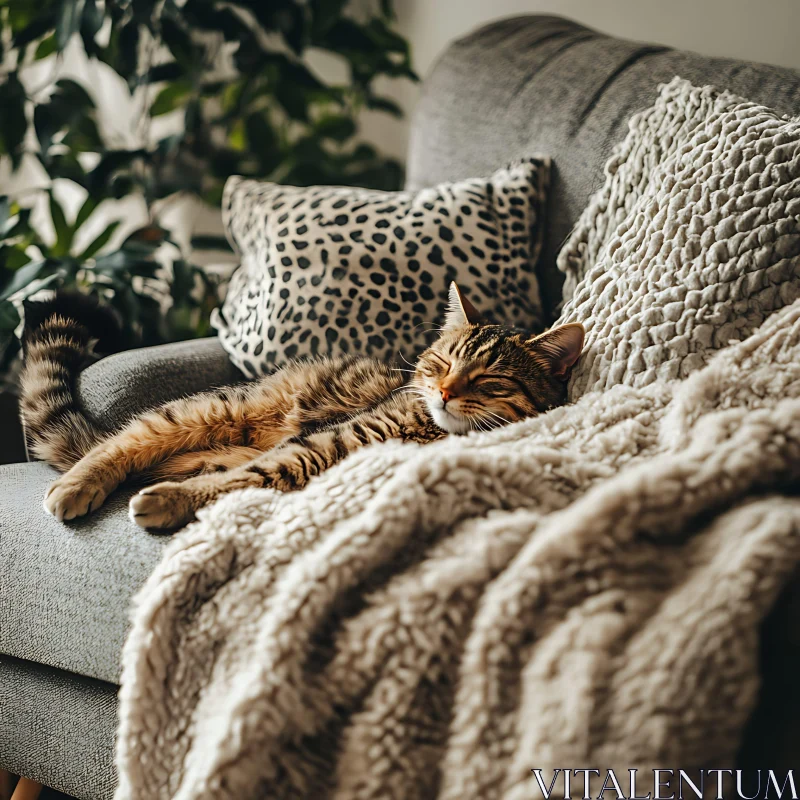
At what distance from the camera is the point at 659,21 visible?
175cm

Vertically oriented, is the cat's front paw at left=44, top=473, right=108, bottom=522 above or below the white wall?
below

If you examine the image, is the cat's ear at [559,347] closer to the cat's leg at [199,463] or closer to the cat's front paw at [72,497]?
the cat's leg at [199,463]


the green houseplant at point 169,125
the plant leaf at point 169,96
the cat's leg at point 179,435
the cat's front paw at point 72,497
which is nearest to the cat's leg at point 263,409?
the cat's leg at point 179,435

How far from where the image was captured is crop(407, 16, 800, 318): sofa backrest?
4.12 ft

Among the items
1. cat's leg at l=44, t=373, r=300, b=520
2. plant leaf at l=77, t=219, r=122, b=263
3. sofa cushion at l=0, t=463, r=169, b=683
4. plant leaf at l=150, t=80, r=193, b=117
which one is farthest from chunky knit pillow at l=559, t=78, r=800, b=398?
plant leaf at l=150, t=80, r=193, b=117

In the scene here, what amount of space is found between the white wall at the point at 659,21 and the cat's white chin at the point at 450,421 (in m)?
1.10

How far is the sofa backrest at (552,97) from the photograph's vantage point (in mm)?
1256

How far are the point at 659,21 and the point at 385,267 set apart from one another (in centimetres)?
106

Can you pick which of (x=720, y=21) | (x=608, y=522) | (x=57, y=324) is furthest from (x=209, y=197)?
(x=608, y=522)

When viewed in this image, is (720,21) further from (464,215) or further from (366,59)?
(366,59)

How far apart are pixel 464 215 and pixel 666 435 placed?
673 millimetres

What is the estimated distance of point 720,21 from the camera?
1.63 m

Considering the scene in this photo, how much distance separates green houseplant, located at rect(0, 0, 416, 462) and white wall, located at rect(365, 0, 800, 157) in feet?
0.49

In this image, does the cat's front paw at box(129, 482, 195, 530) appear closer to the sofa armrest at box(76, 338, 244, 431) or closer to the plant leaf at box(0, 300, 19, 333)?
the sofa armrest at box(76, 338, 244, 431)
